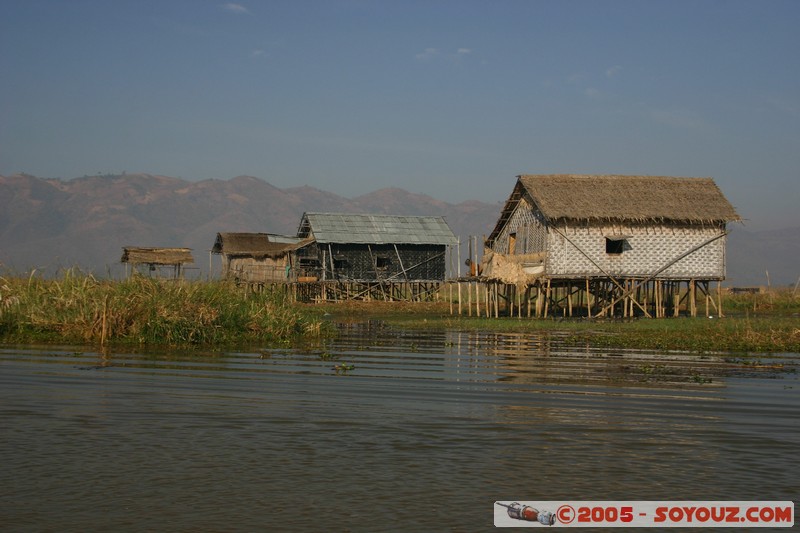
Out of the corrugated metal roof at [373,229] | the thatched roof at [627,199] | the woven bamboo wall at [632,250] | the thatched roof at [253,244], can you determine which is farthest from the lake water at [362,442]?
the thatched roof at [253,244]

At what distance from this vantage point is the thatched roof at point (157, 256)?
47.6m

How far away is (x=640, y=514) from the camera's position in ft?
20.7

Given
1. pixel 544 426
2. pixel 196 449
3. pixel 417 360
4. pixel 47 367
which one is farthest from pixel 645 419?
pixel 47 367

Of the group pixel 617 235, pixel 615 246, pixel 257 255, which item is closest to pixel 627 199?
pixel 617 235

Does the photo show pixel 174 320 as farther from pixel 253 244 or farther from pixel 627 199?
pixel 253 244

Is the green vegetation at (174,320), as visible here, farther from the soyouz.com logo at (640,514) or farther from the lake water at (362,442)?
the soyouz.com logo at (640,514)

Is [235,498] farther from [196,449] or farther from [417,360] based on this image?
[417,360]

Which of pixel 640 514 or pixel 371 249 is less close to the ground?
pixel 371 249

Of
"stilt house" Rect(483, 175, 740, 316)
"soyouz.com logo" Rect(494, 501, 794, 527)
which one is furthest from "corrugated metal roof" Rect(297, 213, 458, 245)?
"soyouz.com logo" Rect(494, 501, 794, 527)

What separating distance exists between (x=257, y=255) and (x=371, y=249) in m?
8.21

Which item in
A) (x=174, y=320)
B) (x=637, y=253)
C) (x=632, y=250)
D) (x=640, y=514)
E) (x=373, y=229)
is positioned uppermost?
(x=373, y=229)

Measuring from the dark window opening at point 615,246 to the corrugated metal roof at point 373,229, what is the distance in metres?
14.3

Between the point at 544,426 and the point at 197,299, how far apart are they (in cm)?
1104

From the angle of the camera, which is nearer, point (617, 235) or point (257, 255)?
point (617, 235)
